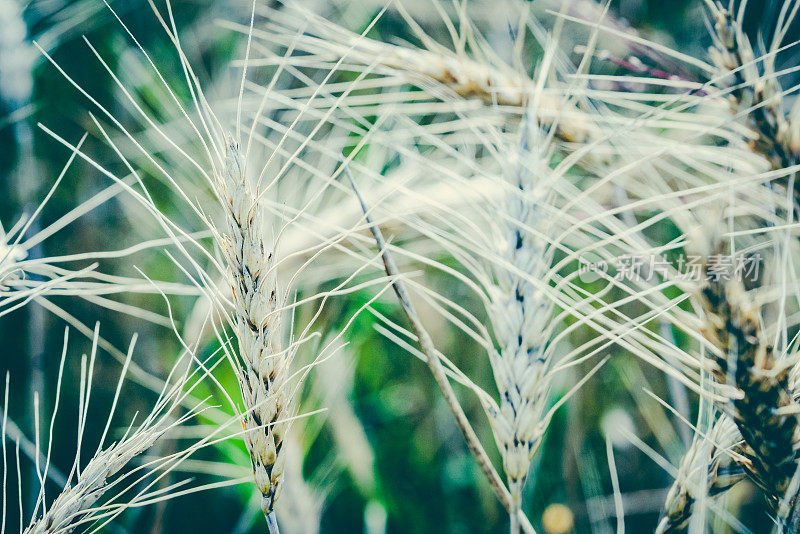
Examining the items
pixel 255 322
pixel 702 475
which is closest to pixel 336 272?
pixel 255 322

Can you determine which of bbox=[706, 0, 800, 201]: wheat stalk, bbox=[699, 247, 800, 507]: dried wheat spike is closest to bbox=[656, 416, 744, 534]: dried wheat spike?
bbox=[699, 247, 800, 507]: dried wheat spike

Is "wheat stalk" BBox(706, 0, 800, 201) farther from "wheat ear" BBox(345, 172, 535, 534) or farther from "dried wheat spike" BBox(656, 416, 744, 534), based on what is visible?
"wheat ear" BBox(345, 172, 535, 534)

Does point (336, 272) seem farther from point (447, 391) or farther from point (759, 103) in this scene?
point (759, 103)

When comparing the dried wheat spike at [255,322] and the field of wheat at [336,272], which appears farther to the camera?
the field of wheat at [336,272]

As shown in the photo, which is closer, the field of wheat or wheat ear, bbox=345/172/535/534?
wheat ear, bbox=345/172/535/534

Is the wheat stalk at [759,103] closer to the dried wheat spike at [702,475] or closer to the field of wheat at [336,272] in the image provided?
the field of wheat at [336,272]

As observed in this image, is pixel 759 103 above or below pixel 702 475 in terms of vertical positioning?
above

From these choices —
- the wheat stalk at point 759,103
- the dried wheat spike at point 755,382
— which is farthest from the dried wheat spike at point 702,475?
the wheat stalk at point 759,103

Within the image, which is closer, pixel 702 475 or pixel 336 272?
Result: pixel 702 475
